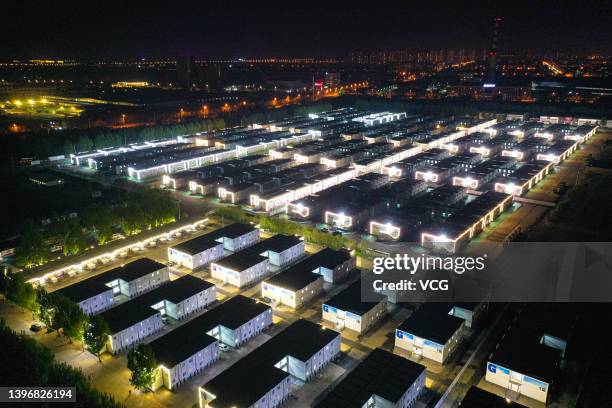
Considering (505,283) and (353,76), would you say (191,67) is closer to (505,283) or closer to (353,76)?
(353,76)

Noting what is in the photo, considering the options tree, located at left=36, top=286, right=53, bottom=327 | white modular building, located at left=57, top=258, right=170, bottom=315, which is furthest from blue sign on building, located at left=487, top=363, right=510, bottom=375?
tree, located at left=36, top=286, right=53, bottom=327

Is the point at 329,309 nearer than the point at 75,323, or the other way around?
the point at 75,323

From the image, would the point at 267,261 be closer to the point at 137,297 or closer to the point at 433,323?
the point at 137,297

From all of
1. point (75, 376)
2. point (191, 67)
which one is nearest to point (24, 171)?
point (75, 376)

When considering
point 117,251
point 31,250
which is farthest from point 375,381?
point 31,250

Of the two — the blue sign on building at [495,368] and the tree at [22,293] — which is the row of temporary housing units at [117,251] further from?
the blue sign on building at [495,368]

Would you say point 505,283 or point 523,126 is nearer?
point 505,283
